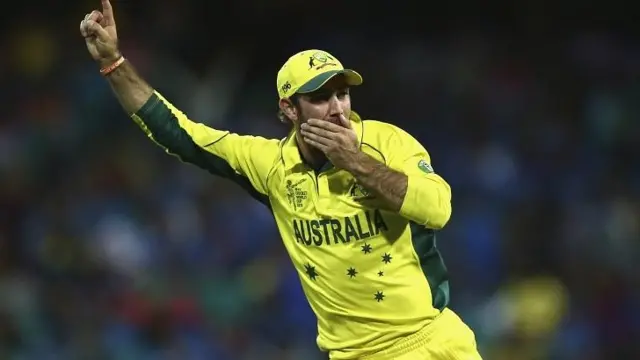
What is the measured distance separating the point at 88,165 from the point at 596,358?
13.3ft

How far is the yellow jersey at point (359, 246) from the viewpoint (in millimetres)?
4273

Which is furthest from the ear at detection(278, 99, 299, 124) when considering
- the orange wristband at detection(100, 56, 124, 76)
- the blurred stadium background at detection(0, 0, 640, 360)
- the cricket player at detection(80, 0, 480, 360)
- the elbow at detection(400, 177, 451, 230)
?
the blurred stadium background at detection(0, 0, 640, 360)

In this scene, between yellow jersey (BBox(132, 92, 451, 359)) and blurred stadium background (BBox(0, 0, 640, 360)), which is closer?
yellow jersey (BBox(132, 92, 451, 359))

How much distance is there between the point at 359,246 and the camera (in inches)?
169

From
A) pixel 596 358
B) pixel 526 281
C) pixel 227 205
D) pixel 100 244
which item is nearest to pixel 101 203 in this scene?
pixel 100 244

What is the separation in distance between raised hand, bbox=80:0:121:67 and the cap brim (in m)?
0.91

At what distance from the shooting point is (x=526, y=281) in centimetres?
795

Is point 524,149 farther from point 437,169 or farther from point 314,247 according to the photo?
point 314,247

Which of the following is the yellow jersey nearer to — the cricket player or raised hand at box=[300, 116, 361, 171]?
the cricket player

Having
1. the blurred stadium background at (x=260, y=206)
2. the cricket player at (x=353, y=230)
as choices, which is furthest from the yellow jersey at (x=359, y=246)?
the blurred stadium background at (x=260, y=206)

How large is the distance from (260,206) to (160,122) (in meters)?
3.70

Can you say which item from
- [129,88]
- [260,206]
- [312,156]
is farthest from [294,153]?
[260,206]

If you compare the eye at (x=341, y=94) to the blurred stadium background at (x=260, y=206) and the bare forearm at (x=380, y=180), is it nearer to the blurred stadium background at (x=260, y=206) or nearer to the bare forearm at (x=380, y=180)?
the bare forearm at (x=380, y=180)

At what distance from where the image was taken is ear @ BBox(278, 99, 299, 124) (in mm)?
4376
